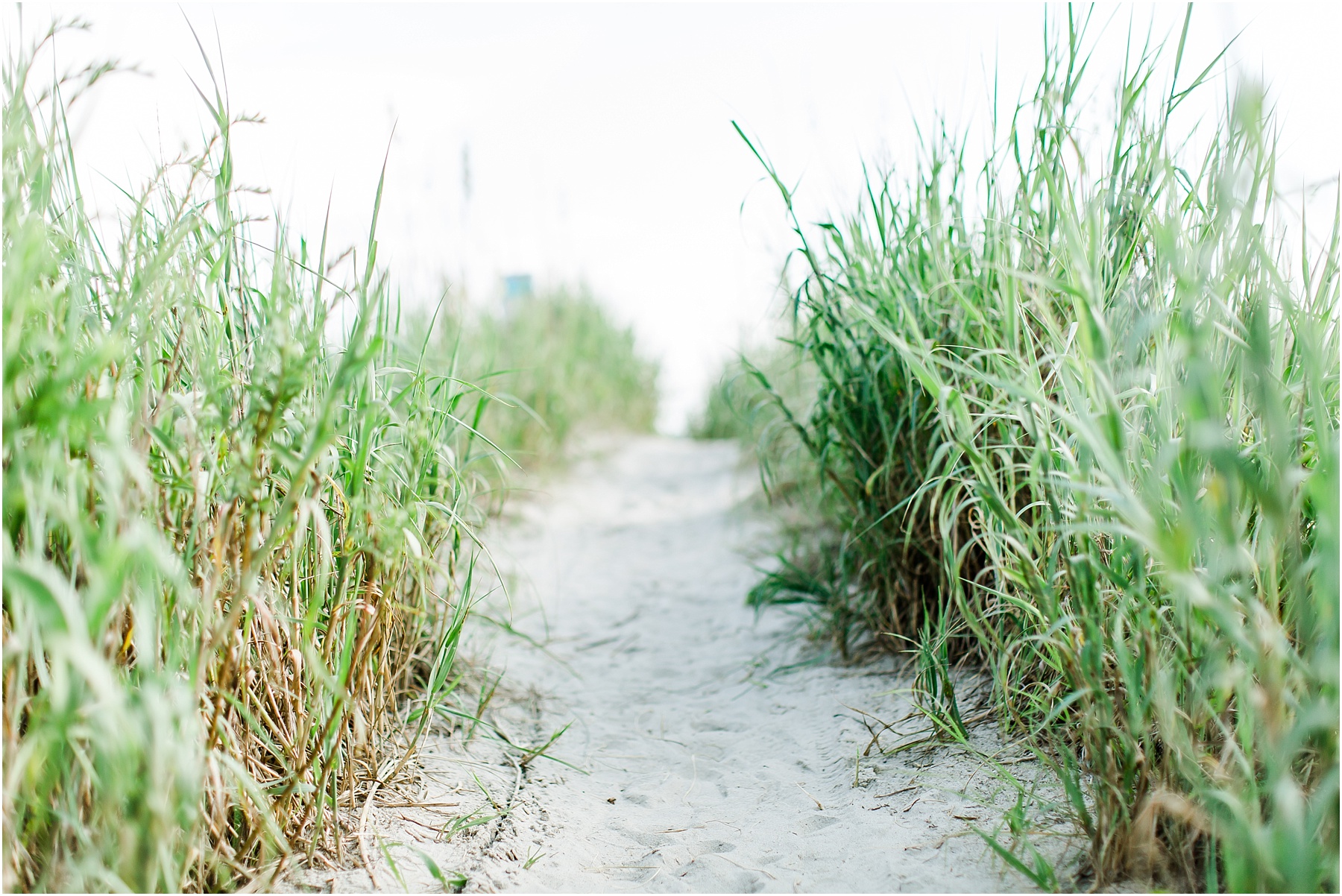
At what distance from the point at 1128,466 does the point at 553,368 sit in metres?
3.68

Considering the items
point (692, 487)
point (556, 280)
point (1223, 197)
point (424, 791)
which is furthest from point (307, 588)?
point (556, 280)

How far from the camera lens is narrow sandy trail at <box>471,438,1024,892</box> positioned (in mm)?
1263

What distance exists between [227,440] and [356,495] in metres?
0.20

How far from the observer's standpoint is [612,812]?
1489mm

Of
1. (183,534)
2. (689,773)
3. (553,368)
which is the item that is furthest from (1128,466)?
(553,368)

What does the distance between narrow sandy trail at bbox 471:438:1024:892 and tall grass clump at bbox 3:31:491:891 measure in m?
0.39

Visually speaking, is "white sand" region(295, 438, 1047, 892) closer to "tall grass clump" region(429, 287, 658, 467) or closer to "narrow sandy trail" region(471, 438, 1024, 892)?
"narrow sandy trail" region(471, 438, 1024, 892)

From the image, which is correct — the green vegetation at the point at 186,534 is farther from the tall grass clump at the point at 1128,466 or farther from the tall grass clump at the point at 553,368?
the tall grass clump at the point at 553,368

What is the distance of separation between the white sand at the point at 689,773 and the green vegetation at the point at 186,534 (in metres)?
0.21

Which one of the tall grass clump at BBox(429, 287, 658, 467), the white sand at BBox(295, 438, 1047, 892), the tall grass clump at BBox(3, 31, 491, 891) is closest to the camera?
the tall grass clump at BBox(3, 31, 491, 891)

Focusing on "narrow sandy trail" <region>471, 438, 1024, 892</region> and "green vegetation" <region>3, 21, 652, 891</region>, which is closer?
"green vegetation" <region>3, 21, 652, 891</region>

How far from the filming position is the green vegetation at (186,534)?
0.87m

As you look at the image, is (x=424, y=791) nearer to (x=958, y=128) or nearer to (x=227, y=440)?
(x=227, y=440)

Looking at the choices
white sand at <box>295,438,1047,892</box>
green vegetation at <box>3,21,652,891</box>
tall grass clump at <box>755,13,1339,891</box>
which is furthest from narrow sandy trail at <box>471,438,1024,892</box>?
green vegetation at <box>3,21,652,891</box>
